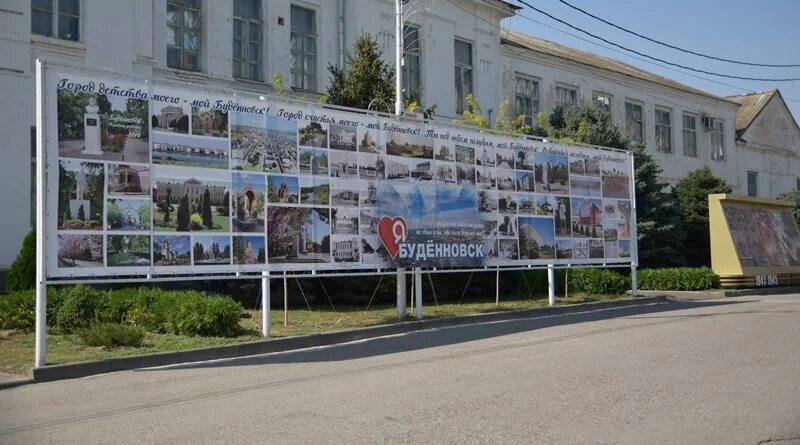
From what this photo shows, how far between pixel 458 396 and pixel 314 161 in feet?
25.7

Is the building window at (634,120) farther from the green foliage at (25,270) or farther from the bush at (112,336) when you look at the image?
the bush at (112,336)

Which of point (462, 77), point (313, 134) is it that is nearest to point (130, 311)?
point (313, 134)

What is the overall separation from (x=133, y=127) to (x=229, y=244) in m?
2.53

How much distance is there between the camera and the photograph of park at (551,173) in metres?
20.2

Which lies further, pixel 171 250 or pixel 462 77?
pixel 462 77

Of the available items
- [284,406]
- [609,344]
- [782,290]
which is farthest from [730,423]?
[782,290]

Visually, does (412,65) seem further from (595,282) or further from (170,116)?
(170,116)

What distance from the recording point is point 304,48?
84.8 feet

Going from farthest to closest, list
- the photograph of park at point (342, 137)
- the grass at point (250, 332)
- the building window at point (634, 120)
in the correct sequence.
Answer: the building window at point (634, 120), the photograph of park at point (342, 137), the grass at point (250, 332)

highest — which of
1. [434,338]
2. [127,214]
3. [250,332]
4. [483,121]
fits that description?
[483,121]

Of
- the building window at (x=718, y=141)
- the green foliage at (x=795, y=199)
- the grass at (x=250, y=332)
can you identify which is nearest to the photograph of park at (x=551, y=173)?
the grass at (x=250, y=332)

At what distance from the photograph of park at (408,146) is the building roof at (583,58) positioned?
56.0ft

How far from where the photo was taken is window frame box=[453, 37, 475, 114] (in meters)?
30.9

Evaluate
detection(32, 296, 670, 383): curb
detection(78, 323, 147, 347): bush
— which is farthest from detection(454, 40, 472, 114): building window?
detection(78, 323, 147, 347): bush
